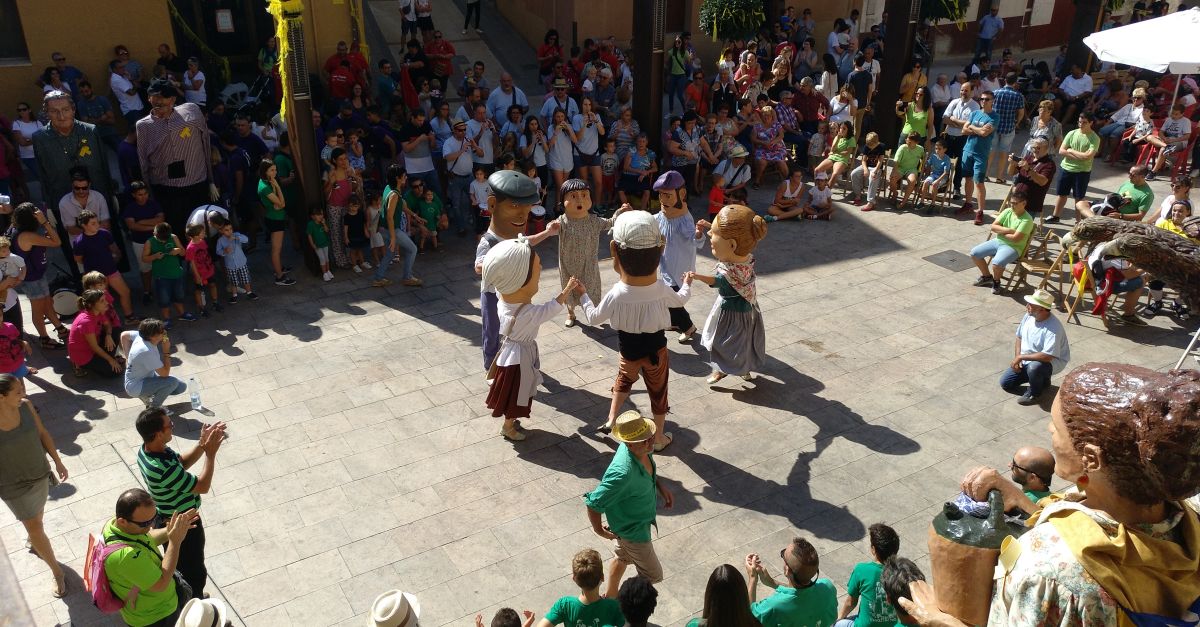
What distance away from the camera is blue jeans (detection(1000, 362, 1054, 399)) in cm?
860

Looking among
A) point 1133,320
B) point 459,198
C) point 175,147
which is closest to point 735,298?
point 1133,320

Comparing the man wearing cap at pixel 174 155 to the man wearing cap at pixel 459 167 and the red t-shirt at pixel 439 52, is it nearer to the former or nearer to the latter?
the man wearing cap at pixel 459 167

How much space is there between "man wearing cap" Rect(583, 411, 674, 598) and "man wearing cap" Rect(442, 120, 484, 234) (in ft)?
23.4

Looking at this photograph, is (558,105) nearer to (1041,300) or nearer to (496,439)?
(496,439)

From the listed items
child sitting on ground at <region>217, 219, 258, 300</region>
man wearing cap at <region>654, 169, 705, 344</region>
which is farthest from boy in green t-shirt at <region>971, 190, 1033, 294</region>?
child sitting on ground at <region>217, 219, 258, 300</region>

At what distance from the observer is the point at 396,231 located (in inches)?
426

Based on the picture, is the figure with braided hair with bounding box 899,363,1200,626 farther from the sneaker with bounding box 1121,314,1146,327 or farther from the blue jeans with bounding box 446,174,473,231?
the blue jeans with bounding box 446,174,473,231

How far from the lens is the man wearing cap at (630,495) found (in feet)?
18.1

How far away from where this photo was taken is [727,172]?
13.5 meters

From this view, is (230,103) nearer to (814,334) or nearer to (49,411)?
(49,411)

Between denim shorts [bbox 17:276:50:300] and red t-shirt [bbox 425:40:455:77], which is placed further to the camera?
red t-shirt [bbox 425:40:455:77]

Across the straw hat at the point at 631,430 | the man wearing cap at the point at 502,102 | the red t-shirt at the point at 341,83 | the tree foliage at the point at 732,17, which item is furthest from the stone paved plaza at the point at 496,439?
the tree foliage at the point at 732,17

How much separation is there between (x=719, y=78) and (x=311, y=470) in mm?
11123

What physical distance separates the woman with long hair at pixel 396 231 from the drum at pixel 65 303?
2.93 meters
